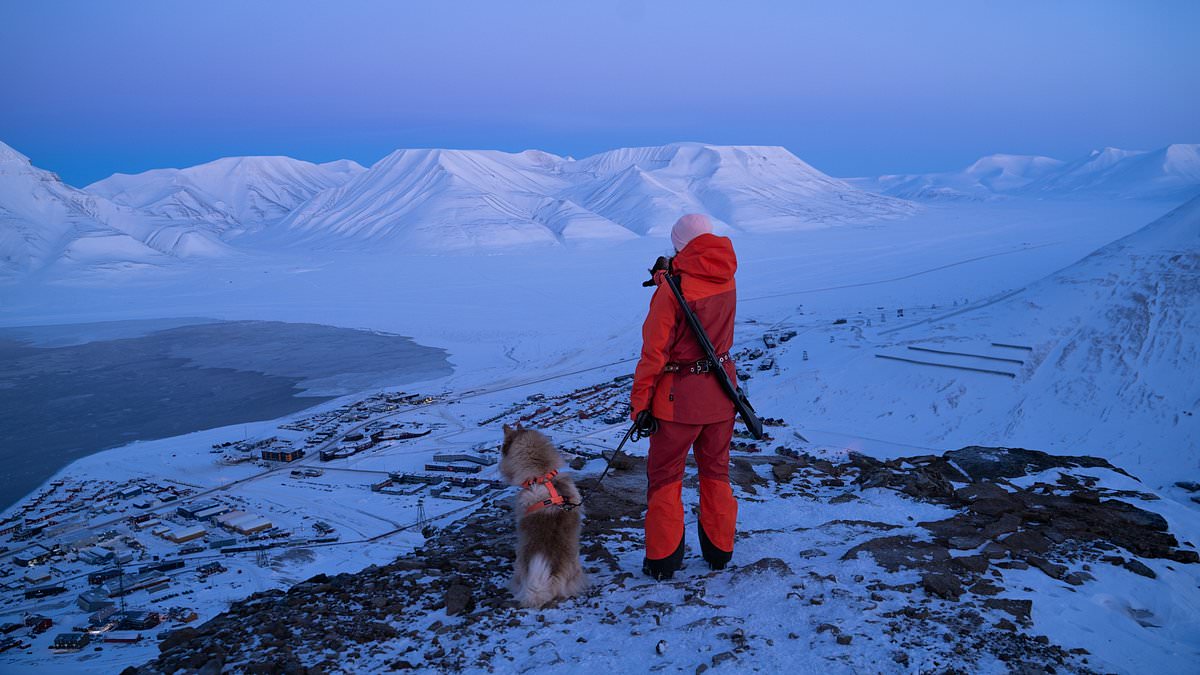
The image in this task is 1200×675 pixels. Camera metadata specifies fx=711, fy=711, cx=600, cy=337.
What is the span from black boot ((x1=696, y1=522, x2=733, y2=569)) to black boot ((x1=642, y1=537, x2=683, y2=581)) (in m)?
0.15

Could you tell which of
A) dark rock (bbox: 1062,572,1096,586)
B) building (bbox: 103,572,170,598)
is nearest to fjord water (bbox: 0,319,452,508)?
building (bbox: 103,572,170,598)

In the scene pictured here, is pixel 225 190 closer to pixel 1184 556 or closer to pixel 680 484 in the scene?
pixel 680 484

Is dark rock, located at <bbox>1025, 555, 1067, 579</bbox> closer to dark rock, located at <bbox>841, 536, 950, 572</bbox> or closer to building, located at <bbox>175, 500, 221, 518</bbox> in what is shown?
dark rock, located at <bbox>841, 536, 950, 572</bbox>

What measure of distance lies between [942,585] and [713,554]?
1.08m

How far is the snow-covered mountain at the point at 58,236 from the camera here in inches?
1955

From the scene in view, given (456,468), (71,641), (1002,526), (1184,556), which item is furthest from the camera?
(456,468)

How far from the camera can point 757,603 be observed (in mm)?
3266

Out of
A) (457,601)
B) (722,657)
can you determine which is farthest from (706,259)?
(457,601)

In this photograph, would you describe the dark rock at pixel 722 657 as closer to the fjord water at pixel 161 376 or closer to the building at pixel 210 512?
the building at pixel 210 512

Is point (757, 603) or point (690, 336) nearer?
point (757, 603)

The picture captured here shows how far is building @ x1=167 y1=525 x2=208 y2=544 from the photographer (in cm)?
941

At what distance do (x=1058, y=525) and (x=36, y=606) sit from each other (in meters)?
9.37

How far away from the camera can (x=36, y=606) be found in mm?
7402

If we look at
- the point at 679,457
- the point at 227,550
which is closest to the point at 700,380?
the point at 679,457
